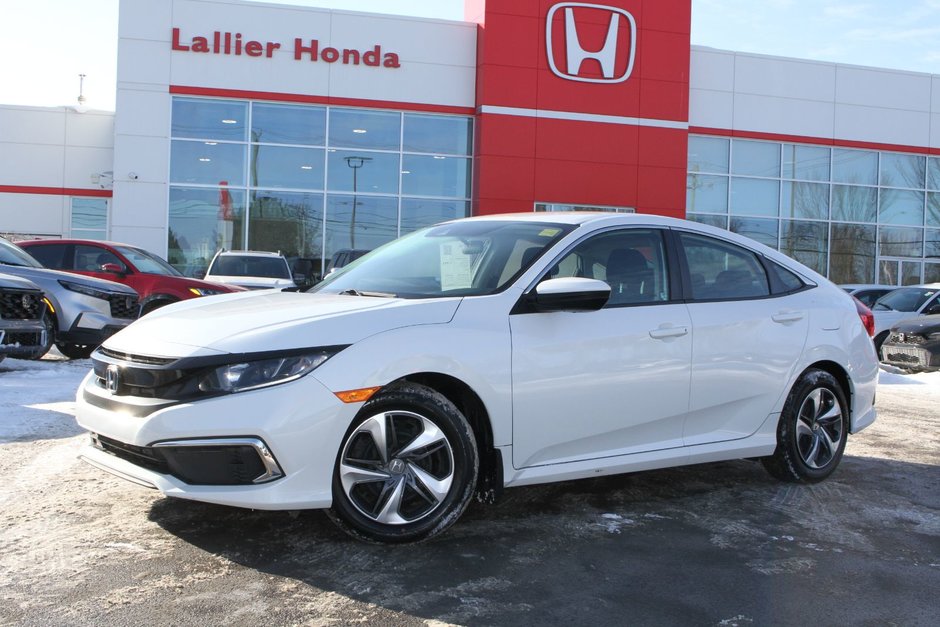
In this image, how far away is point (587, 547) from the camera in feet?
13.8

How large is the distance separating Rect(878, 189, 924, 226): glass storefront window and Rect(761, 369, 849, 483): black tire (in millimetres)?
24009

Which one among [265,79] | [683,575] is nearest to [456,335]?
[683,575]

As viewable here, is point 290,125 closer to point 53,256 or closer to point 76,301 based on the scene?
point 53,256

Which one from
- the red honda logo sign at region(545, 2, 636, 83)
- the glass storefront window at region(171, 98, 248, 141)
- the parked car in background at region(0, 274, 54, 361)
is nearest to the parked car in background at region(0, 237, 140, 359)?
the parked car in background at region(0, 274, 54, 361)

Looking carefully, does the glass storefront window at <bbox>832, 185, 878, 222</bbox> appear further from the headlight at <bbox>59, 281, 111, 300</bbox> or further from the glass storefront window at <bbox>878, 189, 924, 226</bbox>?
the headlight at <bbox>59, 281, 111, 300</bbox>

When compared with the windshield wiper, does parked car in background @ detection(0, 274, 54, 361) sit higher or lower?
lower

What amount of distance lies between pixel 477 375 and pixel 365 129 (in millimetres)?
19533

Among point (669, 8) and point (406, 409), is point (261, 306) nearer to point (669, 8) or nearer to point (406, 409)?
point (406, 409)

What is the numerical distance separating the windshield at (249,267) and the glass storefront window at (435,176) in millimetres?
7824

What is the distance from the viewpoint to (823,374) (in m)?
5.68

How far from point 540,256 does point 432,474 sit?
126cm

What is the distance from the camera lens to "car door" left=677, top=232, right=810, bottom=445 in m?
5.05

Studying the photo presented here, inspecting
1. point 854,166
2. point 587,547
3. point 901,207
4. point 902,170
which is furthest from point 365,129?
point 587,547

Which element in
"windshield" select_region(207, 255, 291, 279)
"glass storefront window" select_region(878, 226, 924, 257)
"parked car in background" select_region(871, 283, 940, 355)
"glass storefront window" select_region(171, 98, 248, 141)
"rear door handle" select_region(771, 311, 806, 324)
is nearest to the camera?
"rear door handle" select_region(771, 311, 806, 324)
